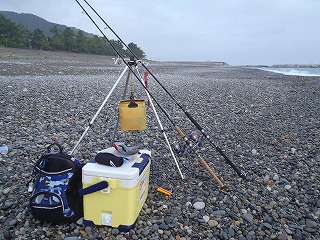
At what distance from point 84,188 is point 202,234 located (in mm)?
1586

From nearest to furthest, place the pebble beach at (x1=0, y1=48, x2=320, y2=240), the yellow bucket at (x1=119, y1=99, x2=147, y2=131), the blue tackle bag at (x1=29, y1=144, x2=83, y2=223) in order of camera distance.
Result: the blue tackle bag at (x1=29, y1=144, x2=83, y2=223) → the pebble beach at (x1=0, y1=48, x2=320, y2=240) → the yellow bucket at (x1=119, y1=99, x2=147, y2=131)

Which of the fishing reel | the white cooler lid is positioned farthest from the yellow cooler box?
the fishing reel

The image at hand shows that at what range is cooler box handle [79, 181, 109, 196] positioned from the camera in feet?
13.6

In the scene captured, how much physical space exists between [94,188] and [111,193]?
209 millimetres

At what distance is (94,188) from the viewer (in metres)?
4.19

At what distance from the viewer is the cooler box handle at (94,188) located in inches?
163

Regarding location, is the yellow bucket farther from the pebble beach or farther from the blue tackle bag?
the blue tackle bag

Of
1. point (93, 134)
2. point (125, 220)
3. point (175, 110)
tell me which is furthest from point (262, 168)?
point (175, 110)

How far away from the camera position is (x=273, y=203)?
536cm

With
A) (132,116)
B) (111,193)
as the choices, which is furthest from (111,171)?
(132,116)

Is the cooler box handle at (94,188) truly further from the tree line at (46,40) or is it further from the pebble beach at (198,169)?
the tree line at (46,40)

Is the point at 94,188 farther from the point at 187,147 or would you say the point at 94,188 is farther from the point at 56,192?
the point at 187,147

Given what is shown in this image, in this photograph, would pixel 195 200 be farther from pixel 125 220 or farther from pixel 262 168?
pixel 262 168

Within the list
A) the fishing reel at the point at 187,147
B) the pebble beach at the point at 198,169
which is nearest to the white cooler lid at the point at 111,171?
the pebble beach at the point at 198,169
